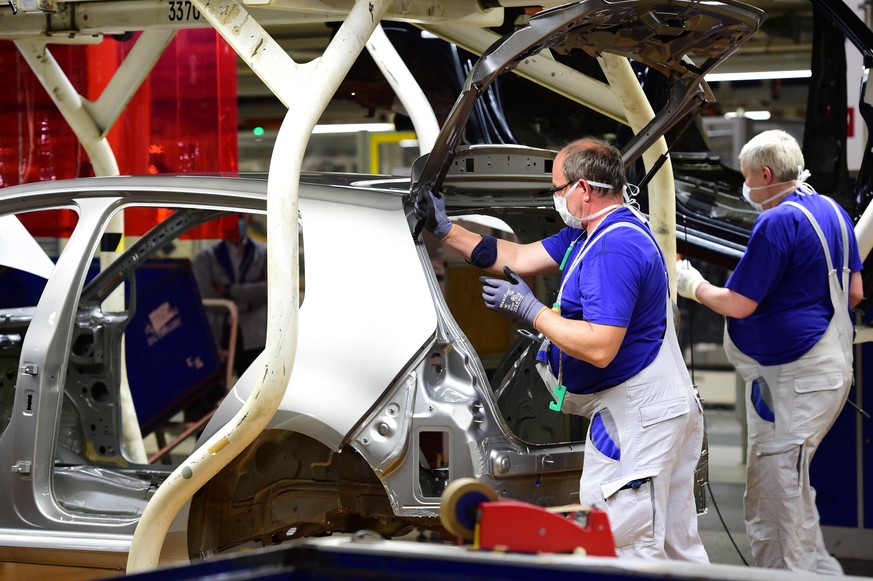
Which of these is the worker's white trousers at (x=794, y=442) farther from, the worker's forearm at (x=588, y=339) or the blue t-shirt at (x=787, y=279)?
the worker's forearm at (x=588, y=339)

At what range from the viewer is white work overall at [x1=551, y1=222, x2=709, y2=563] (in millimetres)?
3227

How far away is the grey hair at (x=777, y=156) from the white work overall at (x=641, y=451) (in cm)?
147

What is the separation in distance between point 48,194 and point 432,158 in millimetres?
1512

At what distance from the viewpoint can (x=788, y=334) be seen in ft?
14.4

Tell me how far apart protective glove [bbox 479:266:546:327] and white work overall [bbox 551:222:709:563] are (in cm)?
29

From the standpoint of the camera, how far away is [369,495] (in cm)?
351

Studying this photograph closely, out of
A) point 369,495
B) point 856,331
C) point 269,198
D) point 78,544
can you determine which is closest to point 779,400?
point 856,331

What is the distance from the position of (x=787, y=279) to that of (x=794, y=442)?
66 cm

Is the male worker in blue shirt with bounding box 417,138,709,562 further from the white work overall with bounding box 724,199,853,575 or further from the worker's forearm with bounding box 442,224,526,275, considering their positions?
the white work overall with bounding box 724,199,853,575

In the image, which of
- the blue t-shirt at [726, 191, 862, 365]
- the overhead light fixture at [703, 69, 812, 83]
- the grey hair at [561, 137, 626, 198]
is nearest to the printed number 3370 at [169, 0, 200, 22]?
the grey hair at [561, 137, 626, 198]

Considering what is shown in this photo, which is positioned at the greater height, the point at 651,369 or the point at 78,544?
the point at 651,369

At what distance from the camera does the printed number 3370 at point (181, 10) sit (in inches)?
179

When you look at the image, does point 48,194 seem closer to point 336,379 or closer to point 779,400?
point 336,379

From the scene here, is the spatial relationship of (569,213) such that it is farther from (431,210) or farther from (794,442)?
(794,442)
